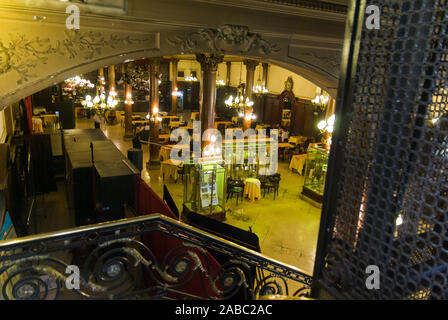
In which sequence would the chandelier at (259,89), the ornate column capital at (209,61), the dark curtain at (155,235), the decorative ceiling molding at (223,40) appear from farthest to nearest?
the chandelier at (259,89), the ornate column capital at (209,61), the decorative ceiling molding at (223,40), the dark curtain at (155,235)

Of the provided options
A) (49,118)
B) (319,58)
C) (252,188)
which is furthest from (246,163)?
(49,118)

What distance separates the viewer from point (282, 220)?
28.1 ft

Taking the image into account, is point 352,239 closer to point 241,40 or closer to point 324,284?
point 324,284

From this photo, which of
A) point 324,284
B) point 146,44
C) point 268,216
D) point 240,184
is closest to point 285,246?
point 268,216

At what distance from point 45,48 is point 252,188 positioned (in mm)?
6885

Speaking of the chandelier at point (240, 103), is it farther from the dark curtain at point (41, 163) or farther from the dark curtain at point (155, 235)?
the dark curtain at point (155, 235)

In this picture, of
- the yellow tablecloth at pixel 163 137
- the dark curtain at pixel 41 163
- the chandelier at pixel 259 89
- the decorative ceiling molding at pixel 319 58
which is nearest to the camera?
the decorative ceiling molding at pixel 319 58

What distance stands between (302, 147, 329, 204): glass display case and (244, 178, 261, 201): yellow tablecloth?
63.7 inches

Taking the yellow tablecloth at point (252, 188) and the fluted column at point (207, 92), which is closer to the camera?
the fluted column at point (207, 92)

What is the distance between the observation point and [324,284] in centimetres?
169

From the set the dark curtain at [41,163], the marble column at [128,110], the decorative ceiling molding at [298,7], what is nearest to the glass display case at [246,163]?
the dark curtain at [41,163]

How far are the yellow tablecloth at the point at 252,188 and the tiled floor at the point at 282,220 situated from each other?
0.67 feet

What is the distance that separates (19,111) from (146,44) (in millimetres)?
7485

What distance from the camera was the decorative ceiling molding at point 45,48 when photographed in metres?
3.78
